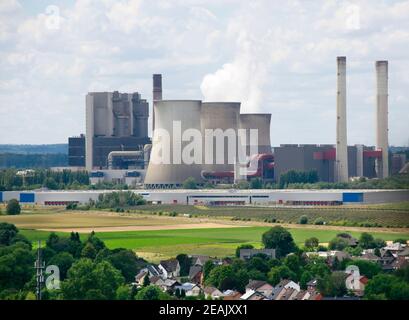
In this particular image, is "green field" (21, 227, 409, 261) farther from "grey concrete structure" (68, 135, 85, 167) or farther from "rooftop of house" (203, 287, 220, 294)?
"grey concrete structure" (68, 135, 85, 167)

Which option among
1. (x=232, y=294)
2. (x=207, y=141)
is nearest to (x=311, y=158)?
(x=207, y=141)

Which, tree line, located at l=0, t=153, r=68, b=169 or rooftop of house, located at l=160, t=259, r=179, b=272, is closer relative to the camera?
rooftop of house, located at l=160, t=259, r=179, b=272

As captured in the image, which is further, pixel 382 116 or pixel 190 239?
pixel 382 116

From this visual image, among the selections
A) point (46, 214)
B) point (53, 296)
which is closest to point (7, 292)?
point (53, 296)

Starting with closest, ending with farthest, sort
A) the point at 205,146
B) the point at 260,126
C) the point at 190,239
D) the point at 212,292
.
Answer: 1. the point at 212,292
2. the point at 190,239
3. the point at 205,146
4. the point at 260,126

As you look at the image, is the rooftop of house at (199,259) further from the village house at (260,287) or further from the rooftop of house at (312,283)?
the rooftop of house at (312,283)

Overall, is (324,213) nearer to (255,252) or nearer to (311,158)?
(255,252)

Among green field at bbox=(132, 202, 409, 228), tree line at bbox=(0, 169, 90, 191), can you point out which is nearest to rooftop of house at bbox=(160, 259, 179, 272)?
green field at bbox=(132, 202, 409, 228)

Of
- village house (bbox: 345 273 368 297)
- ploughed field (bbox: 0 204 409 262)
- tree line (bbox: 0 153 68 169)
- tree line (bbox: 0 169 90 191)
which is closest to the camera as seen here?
village house (bbox: 345 273 368 297)
